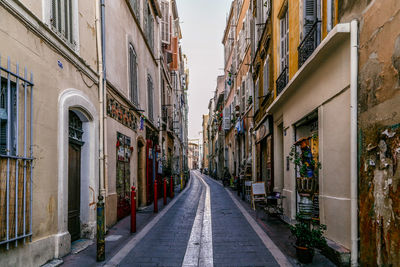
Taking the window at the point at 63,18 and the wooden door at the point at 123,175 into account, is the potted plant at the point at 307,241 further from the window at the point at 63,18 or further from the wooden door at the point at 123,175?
the wooden door at the point at 123,175

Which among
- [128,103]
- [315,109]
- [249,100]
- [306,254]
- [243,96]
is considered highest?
[243,96]

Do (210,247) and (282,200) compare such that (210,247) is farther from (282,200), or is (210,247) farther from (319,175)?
(282,200)

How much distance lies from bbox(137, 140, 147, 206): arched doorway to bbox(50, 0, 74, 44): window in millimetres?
6924

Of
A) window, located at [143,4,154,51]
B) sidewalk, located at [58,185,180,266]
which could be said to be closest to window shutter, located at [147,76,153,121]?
window, located at [143,4,154,51]

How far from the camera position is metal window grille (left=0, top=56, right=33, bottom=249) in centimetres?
419

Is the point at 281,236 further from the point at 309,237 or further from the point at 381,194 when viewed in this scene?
the point at 381,194

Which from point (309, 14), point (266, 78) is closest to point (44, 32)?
point (309, 14)

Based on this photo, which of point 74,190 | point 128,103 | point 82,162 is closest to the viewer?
point 74,190

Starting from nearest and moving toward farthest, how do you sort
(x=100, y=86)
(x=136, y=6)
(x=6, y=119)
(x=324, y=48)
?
1. (x=6, y=119)
2. (x=324, y=48)
3. (x=100, y=86)
4. (x=136, y=6)

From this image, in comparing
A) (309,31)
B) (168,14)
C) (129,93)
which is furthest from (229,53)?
(309,31)

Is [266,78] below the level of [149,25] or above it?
below

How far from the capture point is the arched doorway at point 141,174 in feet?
43.7

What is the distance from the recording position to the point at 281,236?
295 inches

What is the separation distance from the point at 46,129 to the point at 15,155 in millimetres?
965
